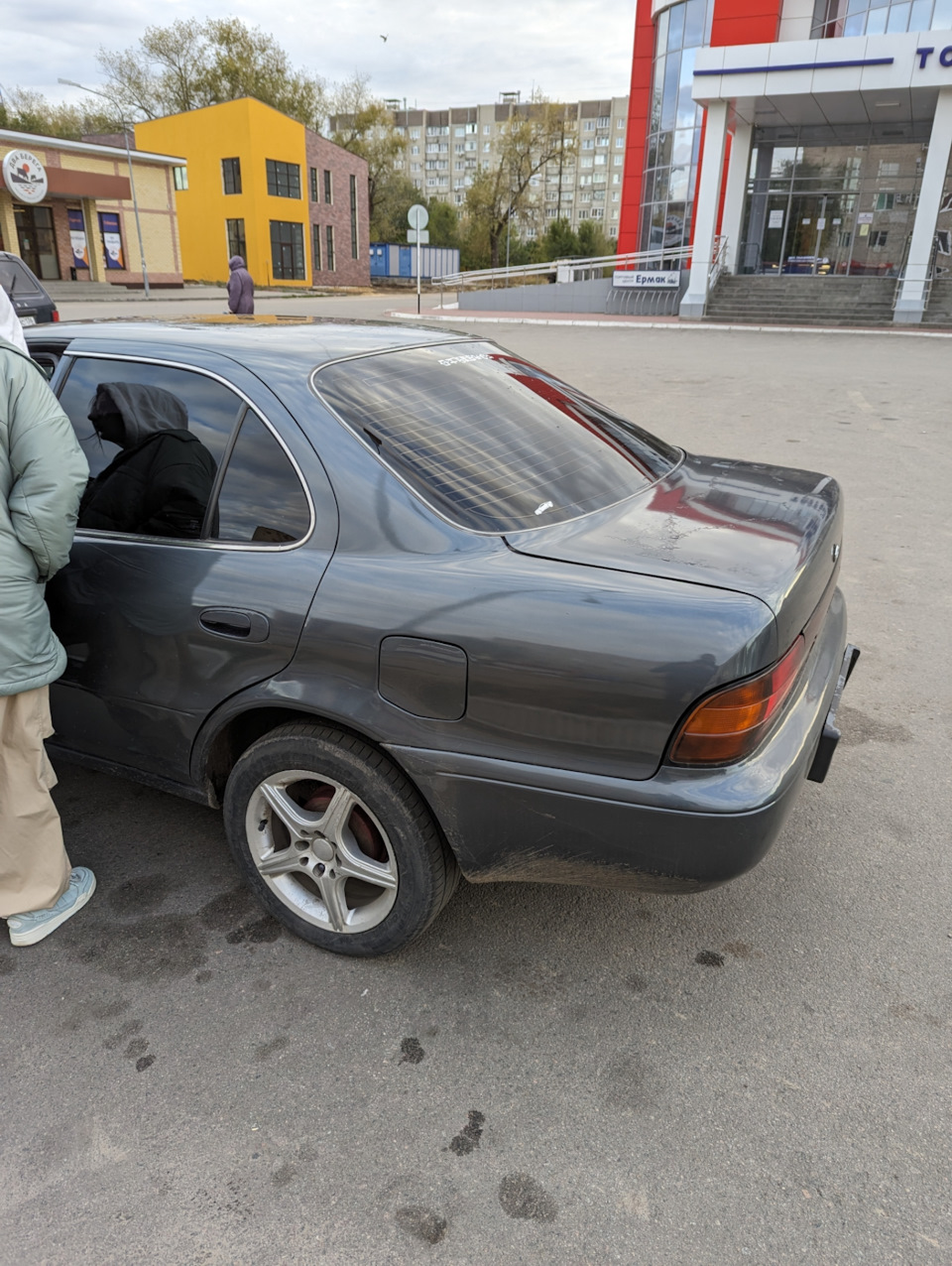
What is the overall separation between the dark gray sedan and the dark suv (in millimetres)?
9685

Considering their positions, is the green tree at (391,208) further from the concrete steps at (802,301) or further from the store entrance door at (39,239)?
the concrete steps at (802,301)

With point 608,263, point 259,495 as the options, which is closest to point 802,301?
point 608,263

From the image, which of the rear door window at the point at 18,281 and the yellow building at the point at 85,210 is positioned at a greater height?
the yellow building at the point at 85,210

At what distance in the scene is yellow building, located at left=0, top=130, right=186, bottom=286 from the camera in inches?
1437

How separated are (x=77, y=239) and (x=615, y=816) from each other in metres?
46.6

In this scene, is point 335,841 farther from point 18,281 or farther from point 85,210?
point 85,210

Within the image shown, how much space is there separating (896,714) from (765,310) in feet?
79.3

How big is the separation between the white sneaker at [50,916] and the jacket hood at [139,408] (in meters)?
1.38

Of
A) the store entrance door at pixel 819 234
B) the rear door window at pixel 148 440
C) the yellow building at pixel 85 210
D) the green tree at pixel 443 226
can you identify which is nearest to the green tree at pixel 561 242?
the yellow building at pixel 85 210

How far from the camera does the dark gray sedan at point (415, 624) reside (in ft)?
6.58

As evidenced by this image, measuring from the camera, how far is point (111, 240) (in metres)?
42.0

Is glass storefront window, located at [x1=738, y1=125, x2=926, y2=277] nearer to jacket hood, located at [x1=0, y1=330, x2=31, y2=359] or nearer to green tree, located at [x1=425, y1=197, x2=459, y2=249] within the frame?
jacket hood, located at [x1=0, y1=330, x2=31, y2=359]

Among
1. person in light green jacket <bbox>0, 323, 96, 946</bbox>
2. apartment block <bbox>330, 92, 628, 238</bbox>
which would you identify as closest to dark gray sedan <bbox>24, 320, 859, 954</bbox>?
person in light green jacket <bbox>0, 323, 96, 946</bbox>

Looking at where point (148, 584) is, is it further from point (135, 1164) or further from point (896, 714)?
point (896, 714)
